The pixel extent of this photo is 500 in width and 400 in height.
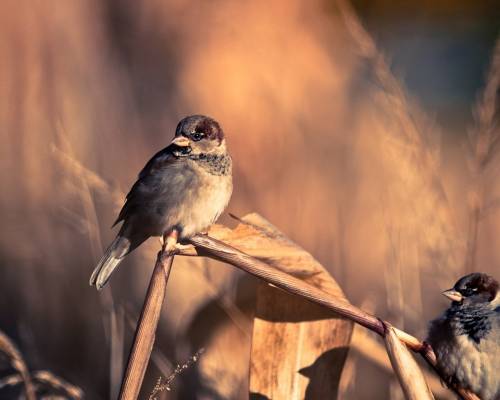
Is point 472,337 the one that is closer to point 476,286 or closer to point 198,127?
point 476,286

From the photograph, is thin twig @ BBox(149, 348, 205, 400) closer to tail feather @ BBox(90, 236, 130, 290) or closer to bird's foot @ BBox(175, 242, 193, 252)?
bird's foot @ BBox(175, 242, 193, 252)

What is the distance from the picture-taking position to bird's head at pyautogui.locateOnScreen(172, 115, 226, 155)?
3033 mm

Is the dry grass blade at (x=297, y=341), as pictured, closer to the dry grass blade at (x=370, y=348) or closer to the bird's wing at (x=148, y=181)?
the dry grass blade at (x=370, y=348)

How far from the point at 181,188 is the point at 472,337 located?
1.09 metres

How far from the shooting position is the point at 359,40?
313 centimetres

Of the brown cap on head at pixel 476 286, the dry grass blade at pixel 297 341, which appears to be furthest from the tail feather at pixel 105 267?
the brown cap on head at pixel 476 286

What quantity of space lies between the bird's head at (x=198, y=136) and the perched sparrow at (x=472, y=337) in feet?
3.15

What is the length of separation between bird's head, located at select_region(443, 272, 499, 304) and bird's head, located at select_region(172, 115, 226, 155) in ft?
3.14

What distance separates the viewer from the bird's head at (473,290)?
2.63 meters

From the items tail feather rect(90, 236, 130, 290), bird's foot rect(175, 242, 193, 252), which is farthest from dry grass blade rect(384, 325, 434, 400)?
tail feather rect(90, 236, 130, 290)

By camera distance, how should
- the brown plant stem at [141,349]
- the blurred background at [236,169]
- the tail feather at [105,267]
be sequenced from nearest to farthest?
the brown plant stem at [141,349]
the tail feather at [105,267]
the blurred background at [236,169]

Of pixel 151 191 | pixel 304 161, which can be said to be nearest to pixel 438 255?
pixel 151 191

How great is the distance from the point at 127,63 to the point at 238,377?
2.61 metres

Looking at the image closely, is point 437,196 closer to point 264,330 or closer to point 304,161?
point 264,330
